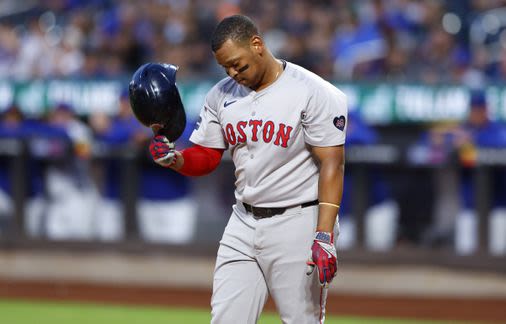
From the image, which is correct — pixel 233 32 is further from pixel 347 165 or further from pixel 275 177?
pixel 347 165

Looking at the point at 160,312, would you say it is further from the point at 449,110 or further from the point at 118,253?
the point at 449,110

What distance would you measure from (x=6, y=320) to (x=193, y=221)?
292 cm

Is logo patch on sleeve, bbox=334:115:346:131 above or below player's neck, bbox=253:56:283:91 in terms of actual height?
below

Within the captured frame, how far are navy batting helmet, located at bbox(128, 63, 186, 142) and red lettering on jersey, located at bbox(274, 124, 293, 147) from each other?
1.90 ft

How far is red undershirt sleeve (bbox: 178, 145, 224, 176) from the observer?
4.94m

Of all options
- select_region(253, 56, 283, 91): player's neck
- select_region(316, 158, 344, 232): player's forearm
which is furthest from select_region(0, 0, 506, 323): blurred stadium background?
select_region(253, 56, 283, 91): player's neck

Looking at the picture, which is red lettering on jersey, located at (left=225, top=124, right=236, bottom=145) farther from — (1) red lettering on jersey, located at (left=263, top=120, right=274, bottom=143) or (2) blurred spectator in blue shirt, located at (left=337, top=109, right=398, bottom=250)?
(2) blurred spectator in blue shirt, located at (left=337, top=109, right=398, bottom=250)

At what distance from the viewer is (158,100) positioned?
482 centimetres

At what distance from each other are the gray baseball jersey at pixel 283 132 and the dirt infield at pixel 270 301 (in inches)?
176

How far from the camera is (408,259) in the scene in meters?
10.1

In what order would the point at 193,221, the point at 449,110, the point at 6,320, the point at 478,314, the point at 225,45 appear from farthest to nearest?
the point at 193,221
the point at 449,110
the point at 478,314
the point at 6,320
the point at 225,45

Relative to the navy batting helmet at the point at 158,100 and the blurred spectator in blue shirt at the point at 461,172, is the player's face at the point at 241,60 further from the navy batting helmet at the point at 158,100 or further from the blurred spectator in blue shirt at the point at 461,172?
the blurred spectator in blue shirt at the point at 461,172

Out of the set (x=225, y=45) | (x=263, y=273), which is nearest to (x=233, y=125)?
(x=225, y=45)

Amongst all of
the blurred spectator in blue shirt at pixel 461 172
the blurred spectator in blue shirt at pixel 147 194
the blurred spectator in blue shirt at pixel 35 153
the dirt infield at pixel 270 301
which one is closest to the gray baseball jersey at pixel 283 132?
the dirt infield at pixel 270 301
